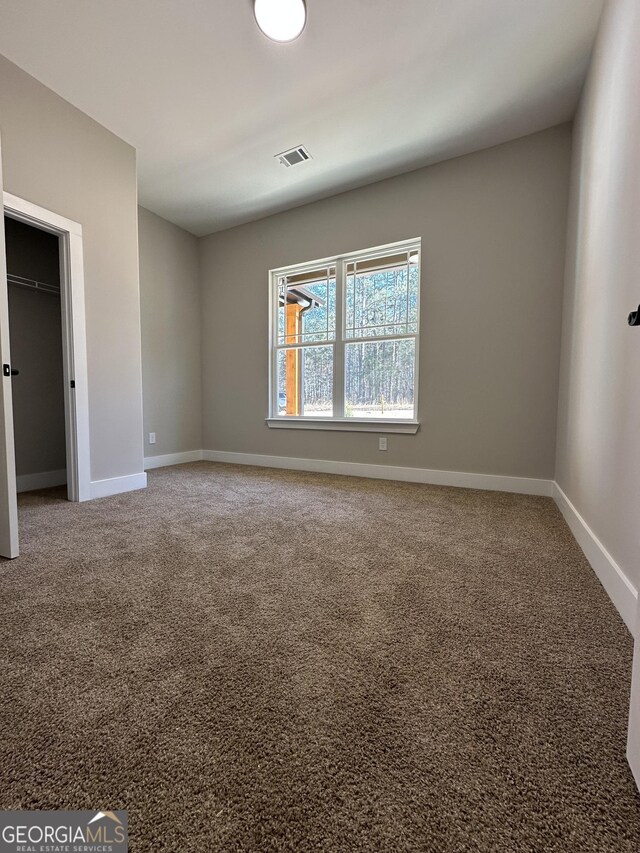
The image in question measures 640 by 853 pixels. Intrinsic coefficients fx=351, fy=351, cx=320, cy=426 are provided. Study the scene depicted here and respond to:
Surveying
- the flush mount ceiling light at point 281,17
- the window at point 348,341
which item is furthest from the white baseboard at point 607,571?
the flush mount ceiling light at point 281,17

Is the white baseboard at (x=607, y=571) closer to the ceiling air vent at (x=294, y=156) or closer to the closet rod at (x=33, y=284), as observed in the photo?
the ceiling air vent at (x=294, y=156)

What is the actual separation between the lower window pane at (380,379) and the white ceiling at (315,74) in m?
1.62

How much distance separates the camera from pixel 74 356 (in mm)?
2660

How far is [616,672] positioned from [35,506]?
3.30 metres

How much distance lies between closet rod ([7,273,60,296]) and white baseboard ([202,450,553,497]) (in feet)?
7.84

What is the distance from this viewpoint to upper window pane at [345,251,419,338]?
3.42 m

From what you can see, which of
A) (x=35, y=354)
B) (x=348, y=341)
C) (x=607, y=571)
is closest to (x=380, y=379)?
(x=348, y=341)

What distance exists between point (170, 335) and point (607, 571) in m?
4.45

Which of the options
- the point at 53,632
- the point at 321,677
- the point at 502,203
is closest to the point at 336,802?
the point at 321,677

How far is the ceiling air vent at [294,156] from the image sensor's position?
2.99 metres

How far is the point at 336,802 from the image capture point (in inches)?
24.4

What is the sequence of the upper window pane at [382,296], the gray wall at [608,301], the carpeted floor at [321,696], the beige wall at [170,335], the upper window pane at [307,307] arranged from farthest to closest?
the beige wall at [170,335]
the upper window pane at [307,307]
the upper window pane at [382,296]
the gray wall at [608,301]
the carpeted floor at [321,696]

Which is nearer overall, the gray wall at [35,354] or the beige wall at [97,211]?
the beige wall at [97,211]

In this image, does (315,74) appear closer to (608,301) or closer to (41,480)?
(608,301)
